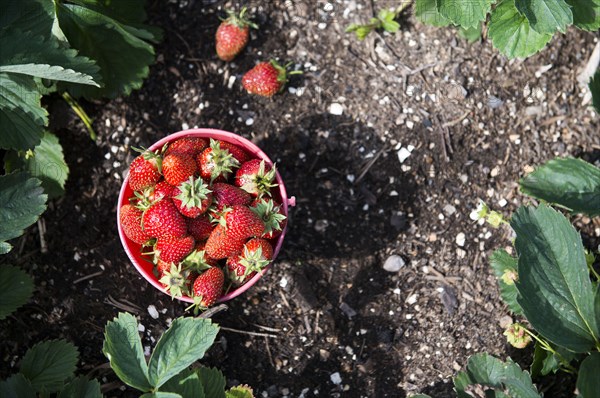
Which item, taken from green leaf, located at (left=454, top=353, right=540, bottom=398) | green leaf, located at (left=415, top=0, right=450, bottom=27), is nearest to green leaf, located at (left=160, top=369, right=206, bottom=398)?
green leaf, located at (left=454, top=353, right=540, bottom=398)

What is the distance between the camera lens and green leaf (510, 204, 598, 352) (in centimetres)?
160

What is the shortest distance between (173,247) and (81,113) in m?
0.57

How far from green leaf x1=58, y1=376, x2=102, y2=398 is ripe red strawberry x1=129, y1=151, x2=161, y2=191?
45 cm

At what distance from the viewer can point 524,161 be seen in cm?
200

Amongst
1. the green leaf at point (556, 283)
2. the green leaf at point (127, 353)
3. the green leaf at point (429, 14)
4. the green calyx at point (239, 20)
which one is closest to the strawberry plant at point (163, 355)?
the green leaf at point (127, 353)

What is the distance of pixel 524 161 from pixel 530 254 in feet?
1.46

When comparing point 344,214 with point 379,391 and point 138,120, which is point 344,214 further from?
point 138,120

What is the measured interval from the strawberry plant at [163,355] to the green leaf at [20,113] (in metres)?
0.49

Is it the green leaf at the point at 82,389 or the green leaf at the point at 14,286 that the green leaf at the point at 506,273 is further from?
the green leaf at the point at 14,286

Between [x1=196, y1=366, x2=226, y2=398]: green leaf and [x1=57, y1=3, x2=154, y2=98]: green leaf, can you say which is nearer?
[x1=196, y1=366, x2=226, y2=398]: green leaf

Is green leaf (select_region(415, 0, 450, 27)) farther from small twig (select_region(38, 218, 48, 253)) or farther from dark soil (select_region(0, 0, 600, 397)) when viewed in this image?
small twig (select_region(38, 218, 48, 253))

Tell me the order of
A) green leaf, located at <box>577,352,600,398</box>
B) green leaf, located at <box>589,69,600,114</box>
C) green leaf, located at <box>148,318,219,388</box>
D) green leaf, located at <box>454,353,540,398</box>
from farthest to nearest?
green leaf, located at <box>589,69,600,114</box>
green leaf, located at <box>454,353,540,398</box>
green leaf, located at <box>577,352,600,398</box>
green leaf, located at <box>148,318,219,388</box>

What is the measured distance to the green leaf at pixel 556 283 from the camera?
1.60m

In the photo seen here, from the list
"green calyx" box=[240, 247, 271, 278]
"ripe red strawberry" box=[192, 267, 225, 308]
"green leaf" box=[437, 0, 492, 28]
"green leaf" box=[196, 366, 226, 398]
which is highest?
"green leaf" box=[437, 0, 492, 28]
